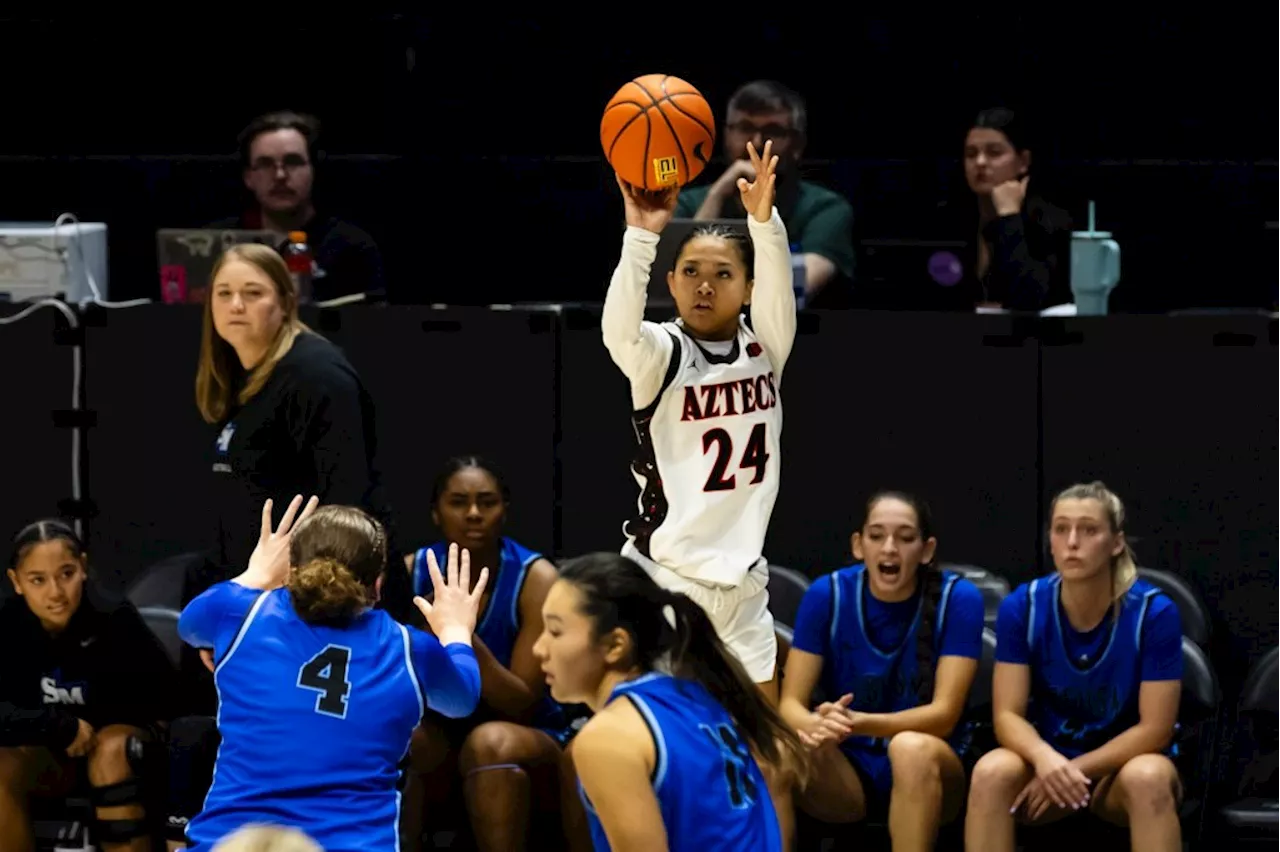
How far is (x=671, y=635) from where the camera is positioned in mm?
4094

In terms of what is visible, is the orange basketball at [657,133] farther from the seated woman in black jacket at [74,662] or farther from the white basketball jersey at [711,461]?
the seated woman in black jacket at [74,662]

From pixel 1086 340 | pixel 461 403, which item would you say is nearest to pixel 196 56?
pixel 461 403

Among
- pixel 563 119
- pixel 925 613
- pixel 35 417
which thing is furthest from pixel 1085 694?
pixel 563 119

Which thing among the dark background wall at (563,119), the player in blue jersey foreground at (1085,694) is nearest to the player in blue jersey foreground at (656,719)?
the player in blue jersey foreground at (1085,694)

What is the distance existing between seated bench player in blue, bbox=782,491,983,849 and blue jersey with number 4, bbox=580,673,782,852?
207 cm

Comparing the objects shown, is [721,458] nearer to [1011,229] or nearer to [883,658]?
[883,658]

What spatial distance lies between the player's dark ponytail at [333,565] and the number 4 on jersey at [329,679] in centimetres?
8

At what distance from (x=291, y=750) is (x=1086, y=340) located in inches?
126

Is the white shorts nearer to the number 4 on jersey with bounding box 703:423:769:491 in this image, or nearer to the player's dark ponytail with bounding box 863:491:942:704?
the number 4 on jersey with bounding box 703:423:769:491

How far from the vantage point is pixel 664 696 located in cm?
395

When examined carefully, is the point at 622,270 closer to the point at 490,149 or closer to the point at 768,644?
the point at 768,644

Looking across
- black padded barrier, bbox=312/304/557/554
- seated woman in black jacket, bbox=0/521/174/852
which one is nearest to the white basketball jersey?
black padded barrier, bbox=312/304/557/554

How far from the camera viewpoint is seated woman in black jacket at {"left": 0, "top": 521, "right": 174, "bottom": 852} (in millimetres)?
6270

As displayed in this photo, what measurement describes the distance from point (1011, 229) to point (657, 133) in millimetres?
2056
